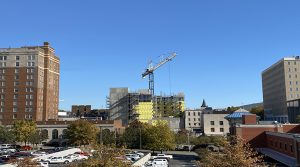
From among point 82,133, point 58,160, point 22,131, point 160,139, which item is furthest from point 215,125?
point 58,160

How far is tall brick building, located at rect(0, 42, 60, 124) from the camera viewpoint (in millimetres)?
123625

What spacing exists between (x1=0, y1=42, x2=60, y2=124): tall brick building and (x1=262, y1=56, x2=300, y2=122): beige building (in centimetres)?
9857

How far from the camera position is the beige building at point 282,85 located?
152m

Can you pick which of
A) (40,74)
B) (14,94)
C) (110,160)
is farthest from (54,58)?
(110,160)

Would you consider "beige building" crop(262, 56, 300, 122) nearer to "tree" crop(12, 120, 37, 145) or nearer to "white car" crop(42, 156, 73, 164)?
"tree" crop(12, 120, 37, 145)

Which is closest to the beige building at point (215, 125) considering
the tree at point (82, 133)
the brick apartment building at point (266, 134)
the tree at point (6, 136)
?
the tree at point (82, 133)

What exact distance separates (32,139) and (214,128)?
80739mm

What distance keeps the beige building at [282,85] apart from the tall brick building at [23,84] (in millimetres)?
98574

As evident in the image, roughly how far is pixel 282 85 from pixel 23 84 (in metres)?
107

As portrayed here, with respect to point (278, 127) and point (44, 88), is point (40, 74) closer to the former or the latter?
point (44, 88)

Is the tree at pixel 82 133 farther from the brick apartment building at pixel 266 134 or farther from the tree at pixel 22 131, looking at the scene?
the brick apartment building at pixel 266 134

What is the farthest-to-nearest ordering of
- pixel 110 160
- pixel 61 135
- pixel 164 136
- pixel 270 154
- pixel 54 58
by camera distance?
pixel 54 58 < pixel 61 135 < pixel 164 136 < pixel 270 154 < pixel 110 160

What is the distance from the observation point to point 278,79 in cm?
16262

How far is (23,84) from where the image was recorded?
125m
